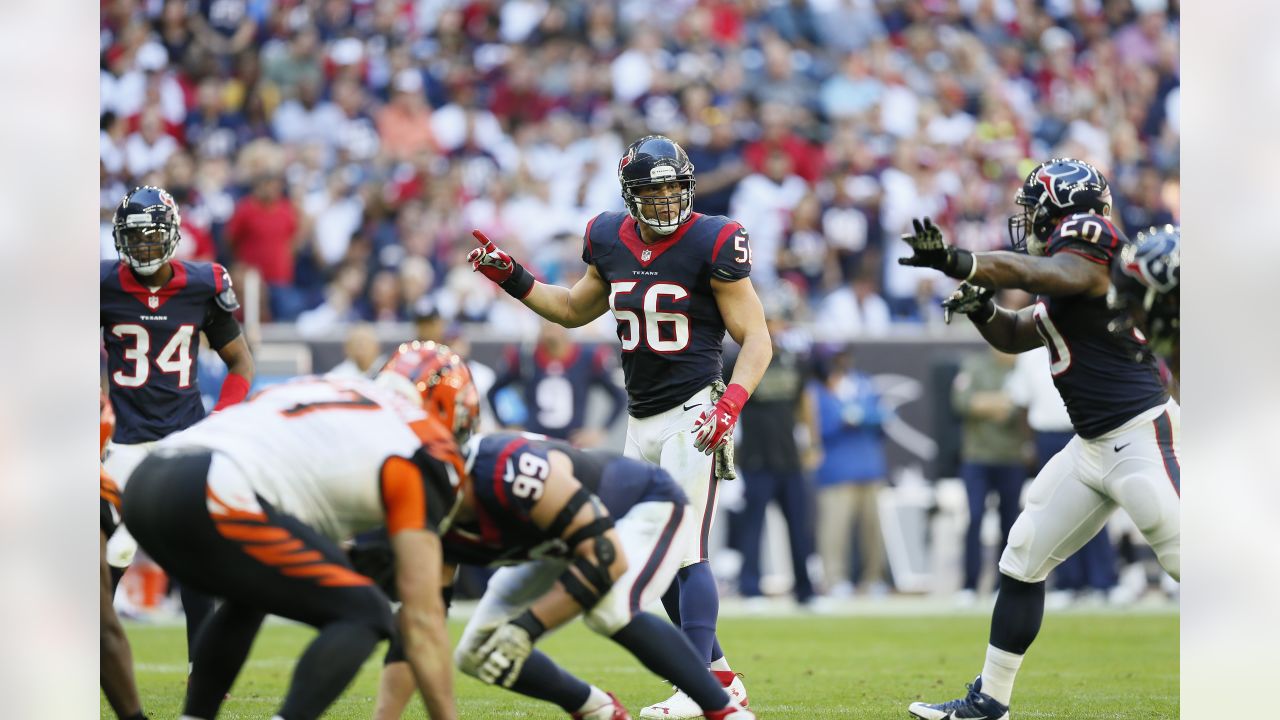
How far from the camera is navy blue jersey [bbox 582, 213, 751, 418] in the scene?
597cm

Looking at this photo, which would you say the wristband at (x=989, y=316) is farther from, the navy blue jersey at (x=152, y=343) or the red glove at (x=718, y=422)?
the navy blue jersey at (x=152, y=343)

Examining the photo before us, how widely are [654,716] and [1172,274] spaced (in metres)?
2.59

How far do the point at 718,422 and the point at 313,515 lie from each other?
1.94 metres

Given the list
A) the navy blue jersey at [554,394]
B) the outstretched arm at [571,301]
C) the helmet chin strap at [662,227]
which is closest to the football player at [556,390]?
the navy blue jersey at [554,394]

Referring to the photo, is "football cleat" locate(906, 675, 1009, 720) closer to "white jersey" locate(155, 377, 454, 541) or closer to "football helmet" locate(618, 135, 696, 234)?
"football helmet" locate(618, 135, 696, 234)

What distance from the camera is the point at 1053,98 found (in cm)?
1678

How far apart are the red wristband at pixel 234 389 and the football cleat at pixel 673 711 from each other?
2.15 metres

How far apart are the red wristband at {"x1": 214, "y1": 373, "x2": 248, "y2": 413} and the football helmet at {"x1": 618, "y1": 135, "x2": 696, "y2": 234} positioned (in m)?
1.86

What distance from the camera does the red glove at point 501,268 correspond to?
6.21 m

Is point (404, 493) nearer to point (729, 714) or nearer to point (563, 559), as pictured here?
point (563, 559)

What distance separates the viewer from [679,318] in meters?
6.00

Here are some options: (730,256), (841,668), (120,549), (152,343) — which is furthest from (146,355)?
(841,668)
